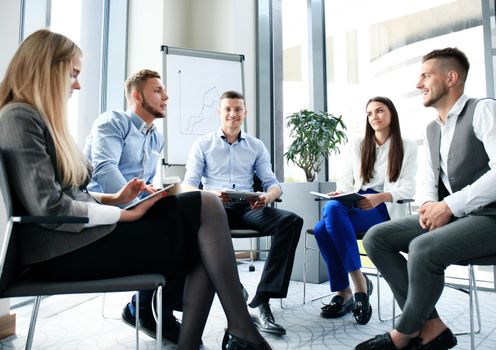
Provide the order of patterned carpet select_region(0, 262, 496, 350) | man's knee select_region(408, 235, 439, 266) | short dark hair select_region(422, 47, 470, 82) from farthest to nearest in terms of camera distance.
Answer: patterned carpet select_region(0, 262, 496, 350) < short dark hair select_region(422, 47, 470, 82) < man's knee select_region(408, 235, 439, 266)

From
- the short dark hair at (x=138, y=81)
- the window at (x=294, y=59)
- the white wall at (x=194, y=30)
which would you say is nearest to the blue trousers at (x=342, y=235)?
the short dark hair at (x=138, y=81)

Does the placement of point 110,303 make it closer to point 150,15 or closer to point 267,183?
point 267,183

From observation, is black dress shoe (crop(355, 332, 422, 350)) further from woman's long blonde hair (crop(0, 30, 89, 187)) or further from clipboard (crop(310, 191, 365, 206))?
woman's long blonde hair (crop(0, 30, 89, 187))

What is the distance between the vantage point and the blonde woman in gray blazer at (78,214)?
108cm

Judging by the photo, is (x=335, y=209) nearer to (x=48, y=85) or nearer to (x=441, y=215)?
(x=441, y=215)

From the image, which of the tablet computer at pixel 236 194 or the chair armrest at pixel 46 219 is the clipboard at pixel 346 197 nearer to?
the tablet computer at pixel 236 194

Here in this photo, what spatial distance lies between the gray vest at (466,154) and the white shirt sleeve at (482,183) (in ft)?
0.09

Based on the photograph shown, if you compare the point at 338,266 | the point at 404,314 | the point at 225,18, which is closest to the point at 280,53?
the point at 225,18

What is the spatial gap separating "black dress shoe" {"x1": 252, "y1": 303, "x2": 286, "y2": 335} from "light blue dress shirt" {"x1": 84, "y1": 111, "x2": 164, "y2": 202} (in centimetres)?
90

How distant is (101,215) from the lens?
1144 mm

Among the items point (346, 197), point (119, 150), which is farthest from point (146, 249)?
point (346, 197)

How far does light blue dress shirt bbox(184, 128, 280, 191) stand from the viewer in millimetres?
2600

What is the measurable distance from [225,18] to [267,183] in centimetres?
203

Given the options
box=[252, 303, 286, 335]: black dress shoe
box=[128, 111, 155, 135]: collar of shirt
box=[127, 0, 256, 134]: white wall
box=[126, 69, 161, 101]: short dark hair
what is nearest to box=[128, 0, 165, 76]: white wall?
box=[127, 0, 256, 134]: white wall
